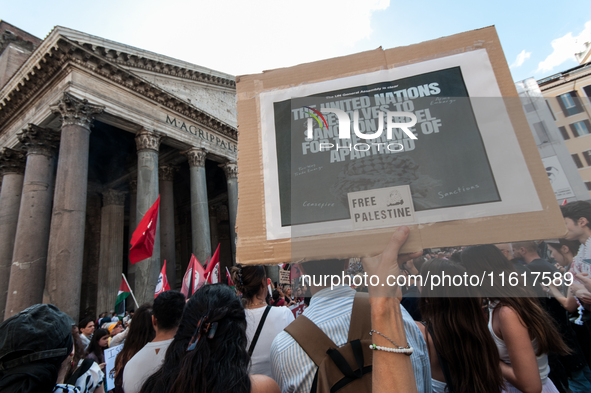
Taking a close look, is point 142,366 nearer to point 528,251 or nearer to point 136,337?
point 136,337

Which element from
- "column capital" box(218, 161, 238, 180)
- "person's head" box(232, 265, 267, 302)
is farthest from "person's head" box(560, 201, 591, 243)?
"column capital" box(218, 161, 238, 180)

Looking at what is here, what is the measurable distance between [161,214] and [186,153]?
3.12 metres

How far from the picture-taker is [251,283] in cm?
264

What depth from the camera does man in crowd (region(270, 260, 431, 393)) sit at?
1386 millimetres

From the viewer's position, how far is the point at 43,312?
1718mm

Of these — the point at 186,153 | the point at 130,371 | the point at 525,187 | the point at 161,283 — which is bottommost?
the point at 130,371

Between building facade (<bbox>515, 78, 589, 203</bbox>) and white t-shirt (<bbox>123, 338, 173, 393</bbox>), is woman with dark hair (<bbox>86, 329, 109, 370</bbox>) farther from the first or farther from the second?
building facade (<bbox>515, 78, 589, 203</bbox>)

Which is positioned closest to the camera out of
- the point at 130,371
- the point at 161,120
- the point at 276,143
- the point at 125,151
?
the point at 276,143

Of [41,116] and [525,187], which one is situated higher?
[41,116]

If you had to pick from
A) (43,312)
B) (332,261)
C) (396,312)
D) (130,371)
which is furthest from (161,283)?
(396,312)

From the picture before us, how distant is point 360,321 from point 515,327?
3.33ft

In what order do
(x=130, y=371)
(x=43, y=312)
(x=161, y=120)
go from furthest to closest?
(x=161, y=120)
(x=130, y=371)
(x=43, y=312)

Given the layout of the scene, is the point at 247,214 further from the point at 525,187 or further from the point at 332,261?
the point at 525,187

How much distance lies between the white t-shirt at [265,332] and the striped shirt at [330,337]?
723mm
